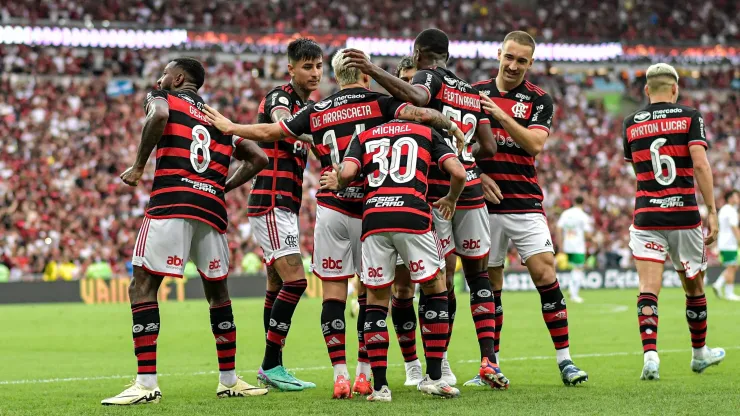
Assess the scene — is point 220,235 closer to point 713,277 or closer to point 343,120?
point 343,120

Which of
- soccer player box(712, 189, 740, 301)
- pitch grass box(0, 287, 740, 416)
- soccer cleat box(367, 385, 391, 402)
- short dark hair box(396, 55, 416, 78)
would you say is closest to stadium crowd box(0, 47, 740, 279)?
pitch grass box(0, 287, 740, 416)

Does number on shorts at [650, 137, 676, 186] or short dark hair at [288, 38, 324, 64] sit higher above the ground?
short dark hair at [288, 38, 324, 64]

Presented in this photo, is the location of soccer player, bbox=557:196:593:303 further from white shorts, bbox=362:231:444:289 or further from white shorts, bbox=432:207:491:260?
white shorts, bbox=362:231:444:289

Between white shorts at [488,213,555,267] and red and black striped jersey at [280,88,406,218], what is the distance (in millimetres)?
1457

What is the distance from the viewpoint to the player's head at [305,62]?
29.3 ft

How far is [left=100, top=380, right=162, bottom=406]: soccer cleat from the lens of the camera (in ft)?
24.2

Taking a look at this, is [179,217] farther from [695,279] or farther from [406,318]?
[695,279]

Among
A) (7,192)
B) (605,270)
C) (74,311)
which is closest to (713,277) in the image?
(605,270)

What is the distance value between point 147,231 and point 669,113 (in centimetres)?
476

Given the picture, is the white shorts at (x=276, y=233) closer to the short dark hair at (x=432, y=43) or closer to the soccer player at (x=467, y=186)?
the soccer player at (x=467, y=186)

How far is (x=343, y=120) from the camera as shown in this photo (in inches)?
309

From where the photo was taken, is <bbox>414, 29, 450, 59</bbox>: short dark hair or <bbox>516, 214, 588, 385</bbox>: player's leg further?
<bbox>516, 214, 588, 385</bbox>: player's leg

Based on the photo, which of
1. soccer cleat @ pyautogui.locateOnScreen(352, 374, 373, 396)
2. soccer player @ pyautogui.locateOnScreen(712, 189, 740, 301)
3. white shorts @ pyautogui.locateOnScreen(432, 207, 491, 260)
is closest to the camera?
soccer cleat @ pyautogui.locateOnScreen(352, 374, 373, 396)

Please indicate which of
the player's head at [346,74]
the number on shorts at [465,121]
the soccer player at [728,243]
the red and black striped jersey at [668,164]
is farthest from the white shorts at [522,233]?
the soccer player at [728,243]
